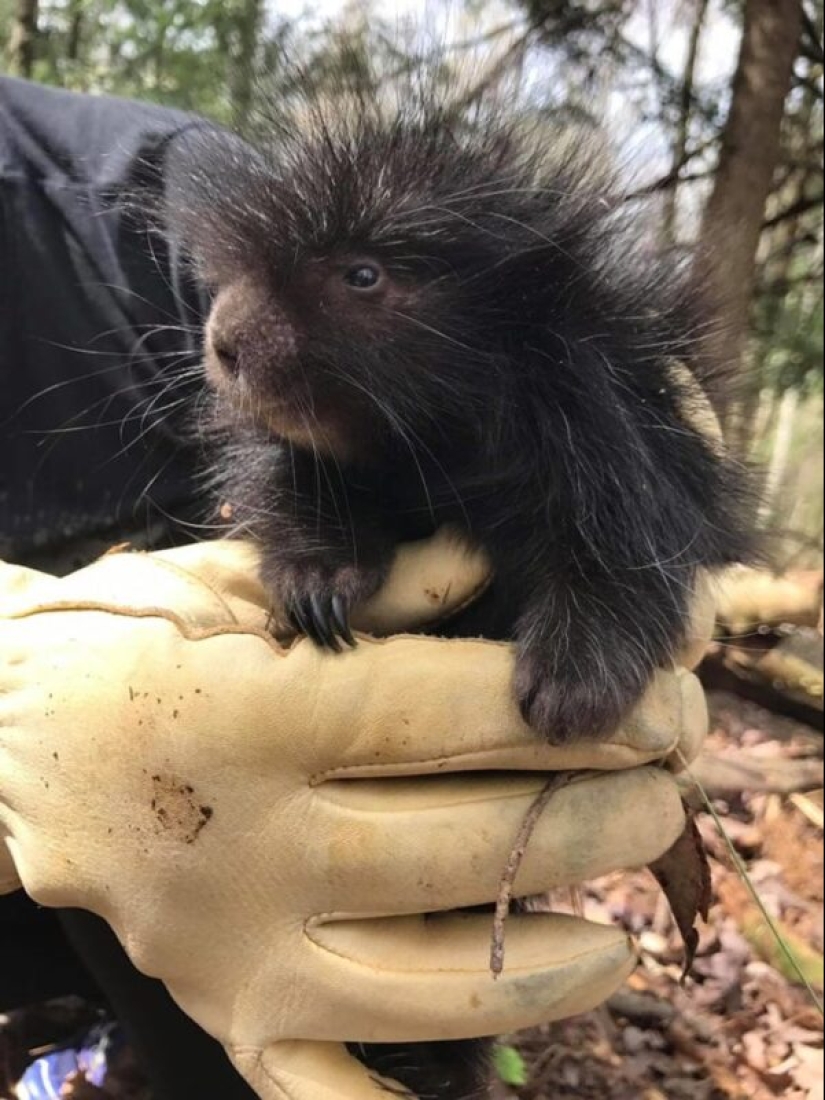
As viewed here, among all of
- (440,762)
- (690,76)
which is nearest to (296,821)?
(440,762)

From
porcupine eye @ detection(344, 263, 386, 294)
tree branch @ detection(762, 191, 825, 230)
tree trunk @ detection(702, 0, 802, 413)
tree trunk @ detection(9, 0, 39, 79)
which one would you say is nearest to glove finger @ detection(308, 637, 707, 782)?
porcupine eye @ detection(344, 263, 386, 294)

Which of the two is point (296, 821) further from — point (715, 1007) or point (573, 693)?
point (715, 1007)

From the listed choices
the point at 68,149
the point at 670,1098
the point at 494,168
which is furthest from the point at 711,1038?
the point at 68,149

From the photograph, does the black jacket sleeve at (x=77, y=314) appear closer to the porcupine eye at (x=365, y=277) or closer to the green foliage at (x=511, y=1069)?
the porcupine eye at (x=365, y=277)

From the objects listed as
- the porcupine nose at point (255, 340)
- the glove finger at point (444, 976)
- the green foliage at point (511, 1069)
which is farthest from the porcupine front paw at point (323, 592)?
the green foliage at point (511, 1069)

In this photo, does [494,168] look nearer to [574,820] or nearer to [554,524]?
[554,524]

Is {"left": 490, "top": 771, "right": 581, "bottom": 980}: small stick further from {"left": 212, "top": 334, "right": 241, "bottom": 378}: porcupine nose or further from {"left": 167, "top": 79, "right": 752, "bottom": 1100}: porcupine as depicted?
{"left": 212, "top": 334, "right": 241, "bottom": 378}: porcupine nose
